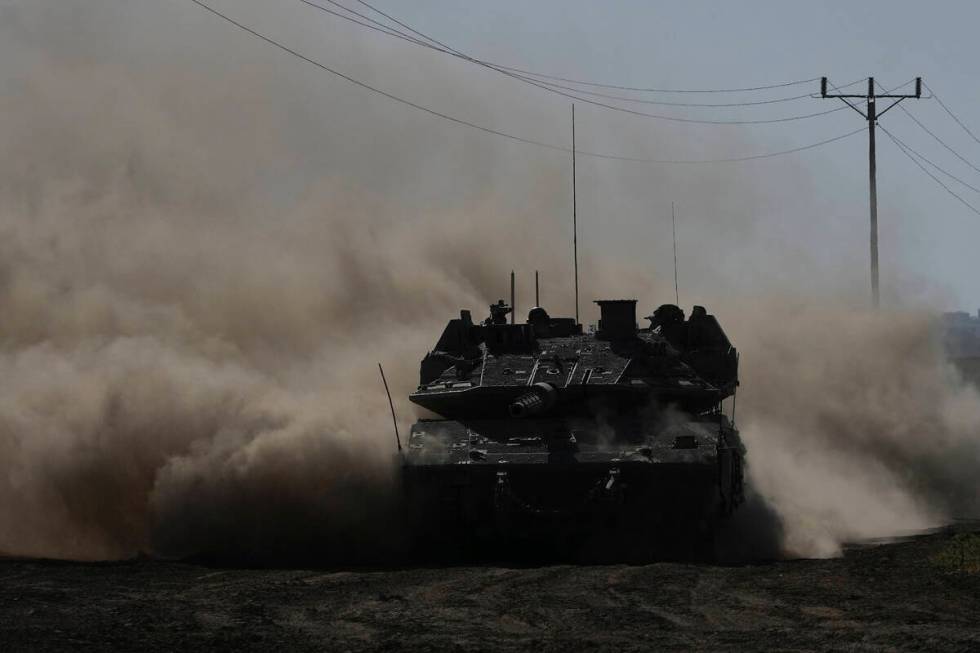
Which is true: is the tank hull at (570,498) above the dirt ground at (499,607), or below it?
above

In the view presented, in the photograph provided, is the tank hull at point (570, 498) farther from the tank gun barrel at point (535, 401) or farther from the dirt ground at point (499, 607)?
the dirt ground at point (499, 607)

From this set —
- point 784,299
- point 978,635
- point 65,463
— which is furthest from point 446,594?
point 784,299

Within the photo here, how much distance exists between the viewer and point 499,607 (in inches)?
626

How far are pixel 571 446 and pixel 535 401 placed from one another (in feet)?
3.52

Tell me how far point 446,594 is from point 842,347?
20.3m

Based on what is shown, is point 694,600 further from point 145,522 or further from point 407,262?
point 407,262

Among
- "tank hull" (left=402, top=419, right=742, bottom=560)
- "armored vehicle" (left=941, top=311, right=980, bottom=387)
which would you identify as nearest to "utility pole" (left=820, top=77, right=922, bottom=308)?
"armored vehicle" (left=941, top=311, right=980, bottom=387)

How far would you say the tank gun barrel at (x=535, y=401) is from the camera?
21156 mm

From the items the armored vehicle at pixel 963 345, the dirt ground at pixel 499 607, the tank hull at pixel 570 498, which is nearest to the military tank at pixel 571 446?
the tank hull at pixel 570 498

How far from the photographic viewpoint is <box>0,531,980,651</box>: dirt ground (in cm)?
1391

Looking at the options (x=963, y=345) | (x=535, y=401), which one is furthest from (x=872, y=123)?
(x=963, y=345)

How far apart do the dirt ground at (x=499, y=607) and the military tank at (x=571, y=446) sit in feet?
3.74

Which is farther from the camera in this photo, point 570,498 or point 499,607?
point 570,498

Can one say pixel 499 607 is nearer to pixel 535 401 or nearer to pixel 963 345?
pixel 535 401
